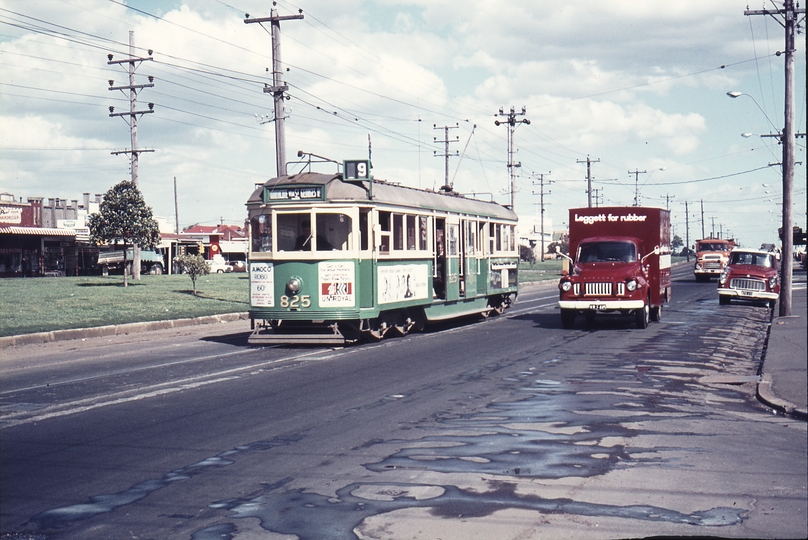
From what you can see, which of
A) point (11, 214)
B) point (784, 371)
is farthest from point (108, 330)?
point (11, 214)

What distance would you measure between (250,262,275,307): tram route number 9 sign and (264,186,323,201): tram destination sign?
1.36m

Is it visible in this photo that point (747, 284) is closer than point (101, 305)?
No

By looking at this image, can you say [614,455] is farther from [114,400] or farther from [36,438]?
[114,400]

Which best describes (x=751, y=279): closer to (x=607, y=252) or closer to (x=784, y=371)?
(x=607, y=252)

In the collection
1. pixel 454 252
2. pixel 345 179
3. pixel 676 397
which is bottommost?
pixel 676 397

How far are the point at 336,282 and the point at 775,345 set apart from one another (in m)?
8.75

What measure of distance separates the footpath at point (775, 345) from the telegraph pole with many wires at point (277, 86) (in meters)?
5.31

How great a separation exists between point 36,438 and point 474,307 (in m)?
15.8

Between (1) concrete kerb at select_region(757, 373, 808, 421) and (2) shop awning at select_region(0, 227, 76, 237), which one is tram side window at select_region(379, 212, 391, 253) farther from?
(2) shop awning at select_region(0, 227, 76, 237)

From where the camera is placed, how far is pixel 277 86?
2889cm

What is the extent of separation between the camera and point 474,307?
76.4ft

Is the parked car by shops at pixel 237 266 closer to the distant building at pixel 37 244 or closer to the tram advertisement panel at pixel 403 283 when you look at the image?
the distant building at pixel 37 244

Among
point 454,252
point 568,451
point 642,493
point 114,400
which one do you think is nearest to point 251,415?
point 114,400

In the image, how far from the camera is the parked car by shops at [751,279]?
96.7 ft
